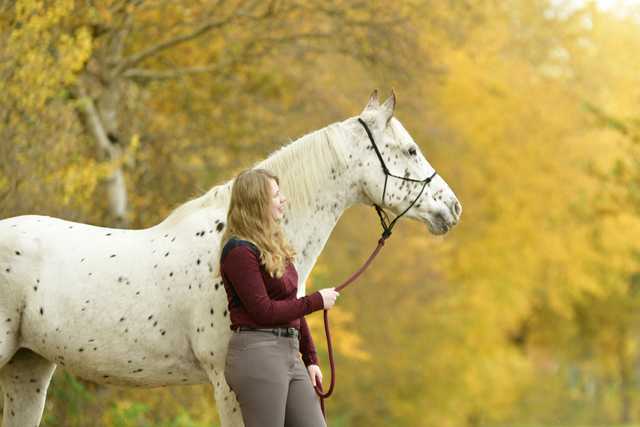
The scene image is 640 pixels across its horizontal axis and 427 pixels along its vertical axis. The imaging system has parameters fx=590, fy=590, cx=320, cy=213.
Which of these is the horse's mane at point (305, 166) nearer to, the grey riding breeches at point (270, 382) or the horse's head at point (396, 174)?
the horse's head at point (396, 174)

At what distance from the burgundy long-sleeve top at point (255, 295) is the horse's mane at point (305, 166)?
2.09 feet

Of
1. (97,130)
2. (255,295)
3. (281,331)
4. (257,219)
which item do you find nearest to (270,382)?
(281,331)

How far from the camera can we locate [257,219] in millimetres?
2590

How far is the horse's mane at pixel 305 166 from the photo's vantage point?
10.5ft

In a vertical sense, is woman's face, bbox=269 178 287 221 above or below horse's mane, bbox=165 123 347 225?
above

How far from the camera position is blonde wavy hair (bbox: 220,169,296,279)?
256 cm

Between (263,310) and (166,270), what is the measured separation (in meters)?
0.83

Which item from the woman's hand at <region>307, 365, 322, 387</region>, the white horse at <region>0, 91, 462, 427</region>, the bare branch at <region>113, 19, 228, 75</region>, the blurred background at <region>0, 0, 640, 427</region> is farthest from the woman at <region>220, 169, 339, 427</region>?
the bare branch at <region>113, 19, 228, 75</region>

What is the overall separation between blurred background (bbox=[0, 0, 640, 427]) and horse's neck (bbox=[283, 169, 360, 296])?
811 mm

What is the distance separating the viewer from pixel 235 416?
2910 millimetres

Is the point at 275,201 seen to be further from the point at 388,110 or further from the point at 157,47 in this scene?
the point at 157,47

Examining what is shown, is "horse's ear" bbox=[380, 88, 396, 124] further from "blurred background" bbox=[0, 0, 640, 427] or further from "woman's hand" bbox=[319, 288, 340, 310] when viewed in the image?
"woman's hand" bbox=[319, 288, 340, 310]

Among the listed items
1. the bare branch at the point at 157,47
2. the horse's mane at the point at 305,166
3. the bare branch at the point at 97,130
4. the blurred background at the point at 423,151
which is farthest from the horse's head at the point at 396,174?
the bare branch at the point at 157,47

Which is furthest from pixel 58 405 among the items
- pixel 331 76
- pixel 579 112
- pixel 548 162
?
pixel 579 112
